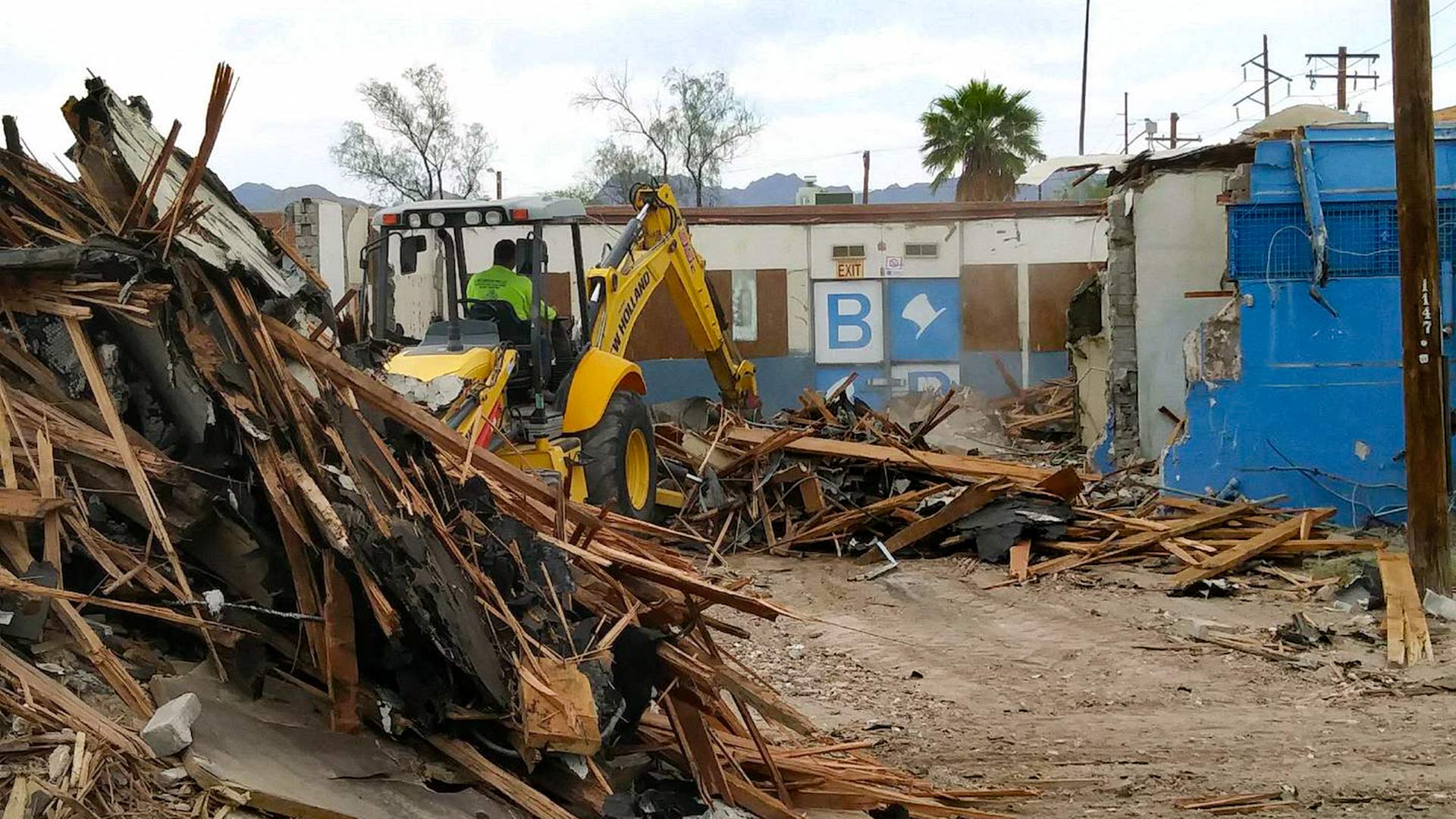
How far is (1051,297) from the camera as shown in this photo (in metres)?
22.2

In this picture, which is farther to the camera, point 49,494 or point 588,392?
point 588,392

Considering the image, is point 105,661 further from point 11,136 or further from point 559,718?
point 11,136

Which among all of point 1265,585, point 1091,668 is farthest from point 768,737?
point 1265,585

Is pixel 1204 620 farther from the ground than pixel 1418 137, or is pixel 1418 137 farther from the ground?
pixel 1418 137

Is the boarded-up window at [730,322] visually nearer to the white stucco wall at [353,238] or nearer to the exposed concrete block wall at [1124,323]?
the white stucco wall at [353,238]

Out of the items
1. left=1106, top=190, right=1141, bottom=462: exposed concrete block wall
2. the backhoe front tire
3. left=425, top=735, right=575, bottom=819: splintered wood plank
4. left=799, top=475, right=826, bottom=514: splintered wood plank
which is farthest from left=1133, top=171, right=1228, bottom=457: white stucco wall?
left=425, top=735, right=575, bottom=819: splintered wood plank

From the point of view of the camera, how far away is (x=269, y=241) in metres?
5.02

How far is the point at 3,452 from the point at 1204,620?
7411mm

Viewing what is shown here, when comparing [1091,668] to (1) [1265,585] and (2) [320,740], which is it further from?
(2) [320,740]

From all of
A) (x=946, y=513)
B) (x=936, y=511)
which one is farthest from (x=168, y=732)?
(x=936, y=511)

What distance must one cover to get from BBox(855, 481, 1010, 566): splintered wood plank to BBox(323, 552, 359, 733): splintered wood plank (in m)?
7.54

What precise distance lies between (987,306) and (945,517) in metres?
11.5

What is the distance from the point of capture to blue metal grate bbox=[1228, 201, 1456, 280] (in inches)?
461

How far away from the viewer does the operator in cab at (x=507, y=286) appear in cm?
1023
